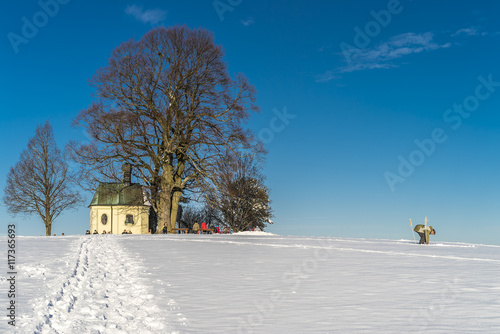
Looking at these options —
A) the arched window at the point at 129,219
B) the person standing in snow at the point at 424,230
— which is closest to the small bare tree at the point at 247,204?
the arched window at the point at 129,219

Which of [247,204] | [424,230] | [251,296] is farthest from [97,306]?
[247,204]

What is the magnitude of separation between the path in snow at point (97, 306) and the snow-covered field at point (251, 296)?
1cm

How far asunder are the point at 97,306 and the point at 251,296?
2.29 m

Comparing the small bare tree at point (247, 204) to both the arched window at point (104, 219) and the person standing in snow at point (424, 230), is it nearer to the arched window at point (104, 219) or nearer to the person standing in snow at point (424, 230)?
the arched window at point (104, 219)

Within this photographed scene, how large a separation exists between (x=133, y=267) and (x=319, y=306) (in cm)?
530

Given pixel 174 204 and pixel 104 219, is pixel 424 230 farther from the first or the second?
pixel 104 219

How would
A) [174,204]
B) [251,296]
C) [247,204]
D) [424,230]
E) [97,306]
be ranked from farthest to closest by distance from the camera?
[247,204]
[174,204]
[424,230]
[251,296]
[97,306]

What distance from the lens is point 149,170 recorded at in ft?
99.0

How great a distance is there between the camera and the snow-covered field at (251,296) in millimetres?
5617

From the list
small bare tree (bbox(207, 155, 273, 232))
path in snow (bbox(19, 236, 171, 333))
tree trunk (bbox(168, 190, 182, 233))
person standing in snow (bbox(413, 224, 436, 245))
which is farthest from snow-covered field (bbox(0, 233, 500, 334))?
small bare tree (bbox(207, 155, 273, 232))

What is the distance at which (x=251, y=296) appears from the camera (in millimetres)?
7258

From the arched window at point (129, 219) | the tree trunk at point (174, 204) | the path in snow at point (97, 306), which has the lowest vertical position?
the path in snow at point (97, 306)

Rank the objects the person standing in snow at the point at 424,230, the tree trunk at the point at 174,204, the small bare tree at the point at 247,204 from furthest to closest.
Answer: the small bare tree at the point at 247,204, the tree trunk at the point at 174,204, the person standing in snow at the point at 424,230

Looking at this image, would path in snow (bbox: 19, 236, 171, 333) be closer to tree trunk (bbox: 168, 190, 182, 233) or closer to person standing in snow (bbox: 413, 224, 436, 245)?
person standing in snow (bbox: 413, 224, 436, 245)
